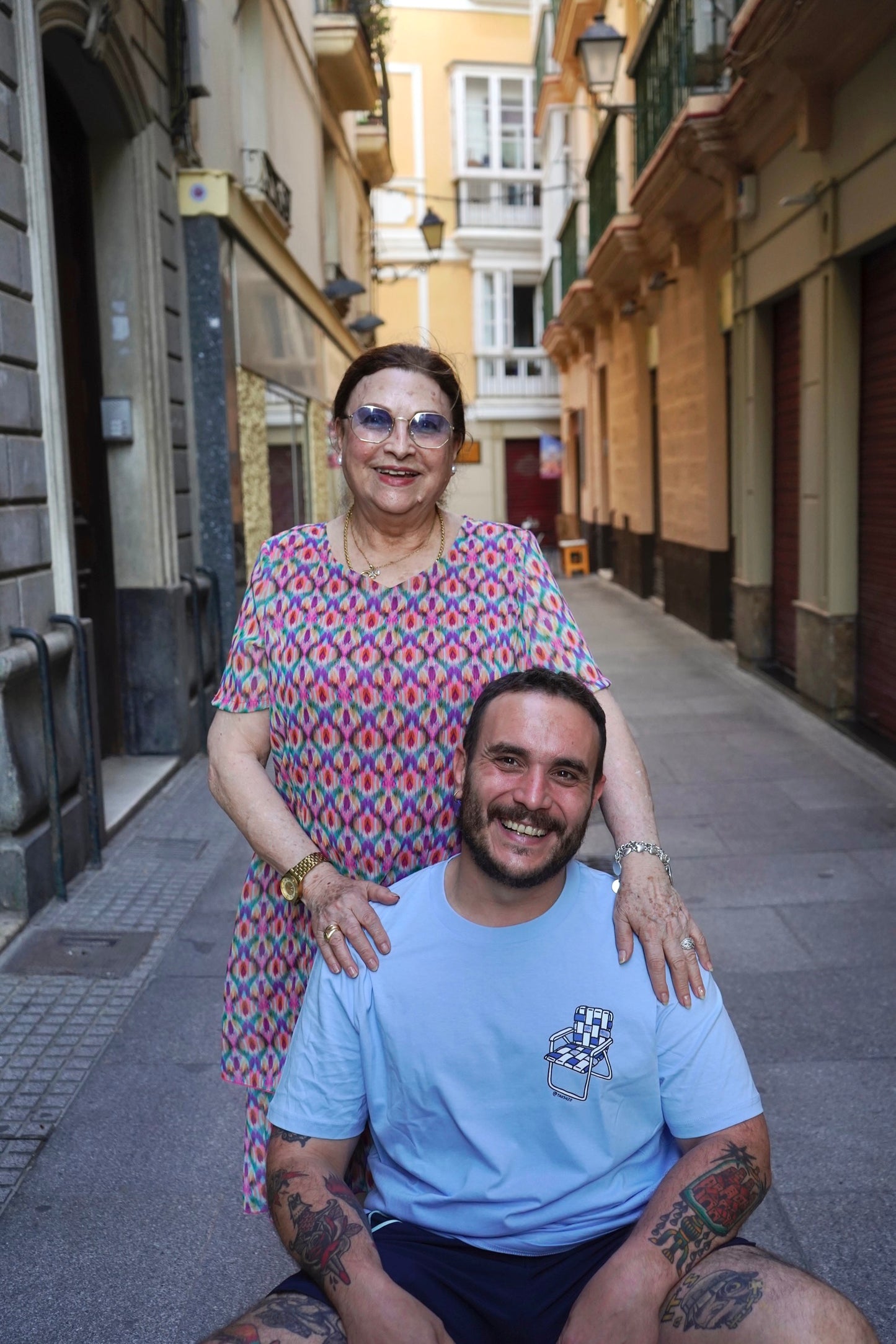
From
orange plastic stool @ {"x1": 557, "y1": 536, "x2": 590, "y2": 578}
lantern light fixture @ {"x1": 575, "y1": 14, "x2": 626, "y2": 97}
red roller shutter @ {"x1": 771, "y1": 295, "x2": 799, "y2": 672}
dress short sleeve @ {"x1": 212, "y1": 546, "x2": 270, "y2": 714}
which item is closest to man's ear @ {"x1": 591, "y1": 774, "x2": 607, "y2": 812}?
dress short sleeve @ {"x1": 212, "y1": 546, "x2": 270, "y2": 714}

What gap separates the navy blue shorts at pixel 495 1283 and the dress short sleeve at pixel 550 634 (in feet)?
3.06

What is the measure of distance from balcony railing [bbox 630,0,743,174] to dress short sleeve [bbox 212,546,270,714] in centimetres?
939

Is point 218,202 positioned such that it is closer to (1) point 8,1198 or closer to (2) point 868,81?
(2) point 868,81

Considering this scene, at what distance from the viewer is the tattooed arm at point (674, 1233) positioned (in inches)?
71.4

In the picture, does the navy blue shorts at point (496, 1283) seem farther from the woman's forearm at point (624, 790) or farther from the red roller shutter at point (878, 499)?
the red roller shutter at point (878, 499)

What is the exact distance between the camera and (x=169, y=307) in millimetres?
8406

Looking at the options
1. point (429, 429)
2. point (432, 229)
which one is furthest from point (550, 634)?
point (432, 229)

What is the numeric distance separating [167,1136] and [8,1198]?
442 mm

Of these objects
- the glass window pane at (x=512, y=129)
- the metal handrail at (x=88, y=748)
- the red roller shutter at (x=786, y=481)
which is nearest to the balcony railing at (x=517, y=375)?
the glass window pane at (x=512, y=129)

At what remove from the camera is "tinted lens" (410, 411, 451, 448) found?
7.51 feet

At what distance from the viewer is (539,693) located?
2.02 metres

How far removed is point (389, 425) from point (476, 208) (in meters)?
30.3

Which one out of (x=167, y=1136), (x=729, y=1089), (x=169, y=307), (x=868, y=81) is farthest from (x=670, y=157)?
(x=729, y=1089)

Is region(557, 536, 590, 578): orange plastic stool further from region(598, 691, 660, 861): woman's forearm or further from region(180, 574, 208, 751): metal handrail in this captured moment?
region(598, 691, 660, 861): woman's forearm
